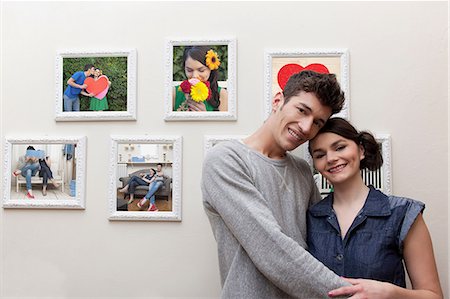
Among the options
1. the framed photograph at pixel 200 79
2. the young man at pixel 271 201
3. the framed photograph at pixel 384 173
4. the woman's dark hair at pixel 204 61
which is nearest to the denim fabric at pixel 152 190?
the framed photograph at pixel 200 79

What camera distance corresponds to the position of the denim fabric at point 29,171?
1.63 meters

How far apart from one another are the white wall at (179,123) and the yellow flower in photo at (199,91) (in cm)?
9

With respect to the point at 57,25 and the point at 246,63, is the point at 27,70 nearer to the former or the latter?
the point at 57,25

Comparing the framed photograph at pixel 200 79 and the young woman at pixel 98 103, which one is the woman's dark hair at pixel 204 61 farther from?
the young woman at pixel 98 103

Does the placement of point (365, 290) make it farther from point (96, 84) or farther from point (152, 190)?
point (96, 84)

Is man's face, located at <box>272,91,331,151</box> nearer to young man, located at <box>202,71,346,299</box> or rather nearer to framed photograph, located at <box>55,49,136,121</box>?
young man, located at <box>202,71,346,299</box>

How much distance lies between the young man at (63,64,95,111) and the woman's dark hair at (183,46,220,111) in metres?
0.36

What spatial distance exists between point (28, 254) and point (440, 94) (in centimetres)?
160

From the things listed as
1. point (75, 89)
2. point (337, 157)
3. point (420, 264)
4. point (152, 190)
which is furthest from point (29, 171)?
point (420, 264)

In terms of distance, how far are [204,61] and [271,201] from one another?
648 mm

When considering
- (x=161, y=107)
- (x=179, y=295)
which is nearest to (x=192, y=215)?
(x=179, y=295)

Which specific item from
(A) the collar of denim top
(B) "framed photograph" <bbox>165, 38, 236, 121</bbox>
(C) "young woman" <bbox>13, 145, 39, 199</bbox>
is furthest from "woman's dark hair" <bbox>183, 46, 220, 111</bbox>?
(C) "young woman" <bbox>13, 145, 39, 199</bbox>

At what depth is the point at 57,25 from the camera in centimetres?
165

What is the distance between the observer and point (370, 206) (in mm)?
1177
